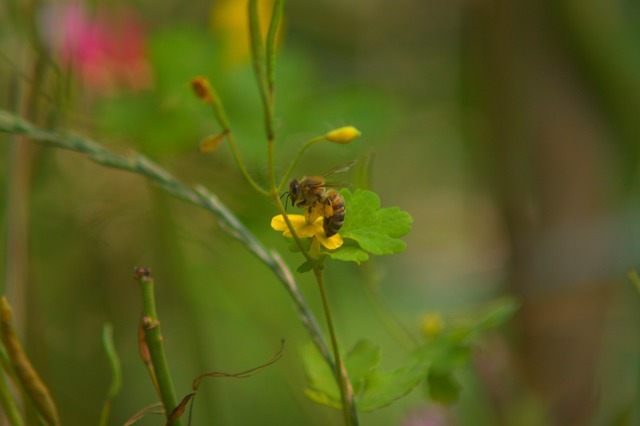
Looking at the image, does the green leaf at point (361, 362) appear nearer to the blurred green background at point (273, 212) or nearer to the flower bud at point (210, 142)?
the flower bud at point (210, 142)

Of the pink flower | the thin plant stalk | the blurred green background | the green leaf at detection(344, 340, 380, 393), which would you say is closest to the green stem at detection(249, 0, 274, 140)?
the thin plant stalk

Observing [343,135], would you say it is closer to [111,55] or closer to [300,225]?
[300,225]

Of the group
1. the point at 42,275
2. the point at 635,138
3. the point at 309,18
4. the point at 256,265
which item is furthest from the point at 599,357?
the point at 309,18

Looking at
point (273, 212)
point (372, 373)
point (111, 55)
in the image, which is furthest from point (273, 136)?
point (111, 55)

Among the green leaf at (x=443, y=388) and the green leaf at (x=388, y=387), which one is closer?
the green leaf at (x=388, y=387)

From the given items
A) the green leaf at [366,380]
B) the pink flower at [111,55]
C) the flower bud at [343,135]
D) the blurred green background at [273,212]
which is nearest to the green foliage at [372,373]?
the green leaf at [366,380]

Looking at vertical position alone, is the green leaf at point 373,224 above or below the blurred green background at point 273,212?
below

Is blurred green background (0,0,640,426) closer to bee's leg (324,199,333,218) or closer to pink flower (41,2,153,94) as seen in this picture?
pink flower (41,2,153,94)
